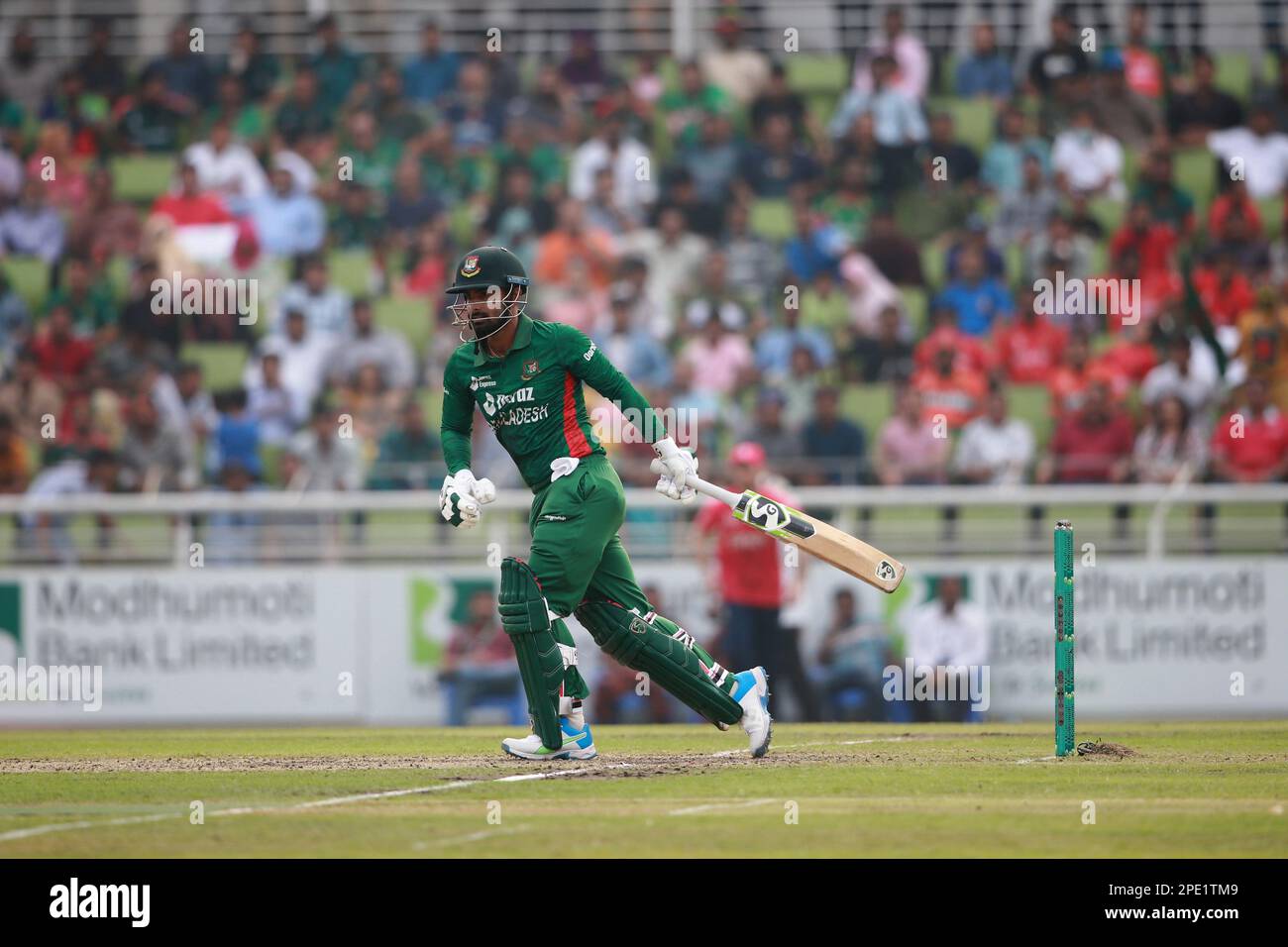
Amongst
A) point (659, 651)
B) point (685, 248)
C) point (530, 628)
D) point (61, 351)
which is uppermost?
point (685, 248)

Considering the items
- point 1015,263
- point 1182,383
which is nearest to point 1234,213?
point 1015,263

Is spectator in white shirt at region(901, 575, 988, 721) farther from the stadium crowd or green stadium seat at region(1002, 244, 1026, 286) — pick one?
green stadium seat at region(1002, 244, 1026, 286)

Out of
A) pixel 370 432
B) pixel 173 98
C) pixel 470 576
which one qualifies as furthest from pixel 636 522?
pixel 173 98

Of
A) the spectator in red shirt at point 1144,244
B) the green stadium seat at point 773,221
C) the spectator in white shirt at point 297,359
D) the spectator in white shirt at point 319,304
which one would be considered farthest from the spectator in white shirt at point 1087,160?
the spectator in white shirt at point 297,359

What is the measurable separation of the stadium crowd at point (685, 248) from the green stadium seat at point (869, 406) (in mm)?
33

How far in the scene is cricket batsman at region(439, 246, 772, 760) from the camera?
9.23m

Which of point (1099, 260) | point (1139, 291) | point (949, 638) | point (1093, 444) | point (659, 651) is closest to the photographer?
point (659, 651)

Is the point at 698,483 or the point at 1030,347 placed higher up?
the point at 1030,347

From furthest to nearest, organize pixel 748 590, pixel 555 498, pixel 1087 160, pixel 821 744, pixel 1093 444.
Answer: pixel 1087 160 < pixel 1093 444 < pixel 748 590 < pixel 821 744 < pixel 555 498

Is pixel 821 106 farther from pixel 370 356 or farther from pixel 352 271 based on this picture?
pixel 370 356

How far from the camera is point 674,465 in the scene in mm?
9523

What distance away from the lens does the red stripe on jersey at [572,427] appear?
9.50 metres

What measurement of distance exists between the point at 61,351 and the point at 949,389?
8487 millimetres

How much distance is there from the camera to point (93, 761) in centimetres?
1033
